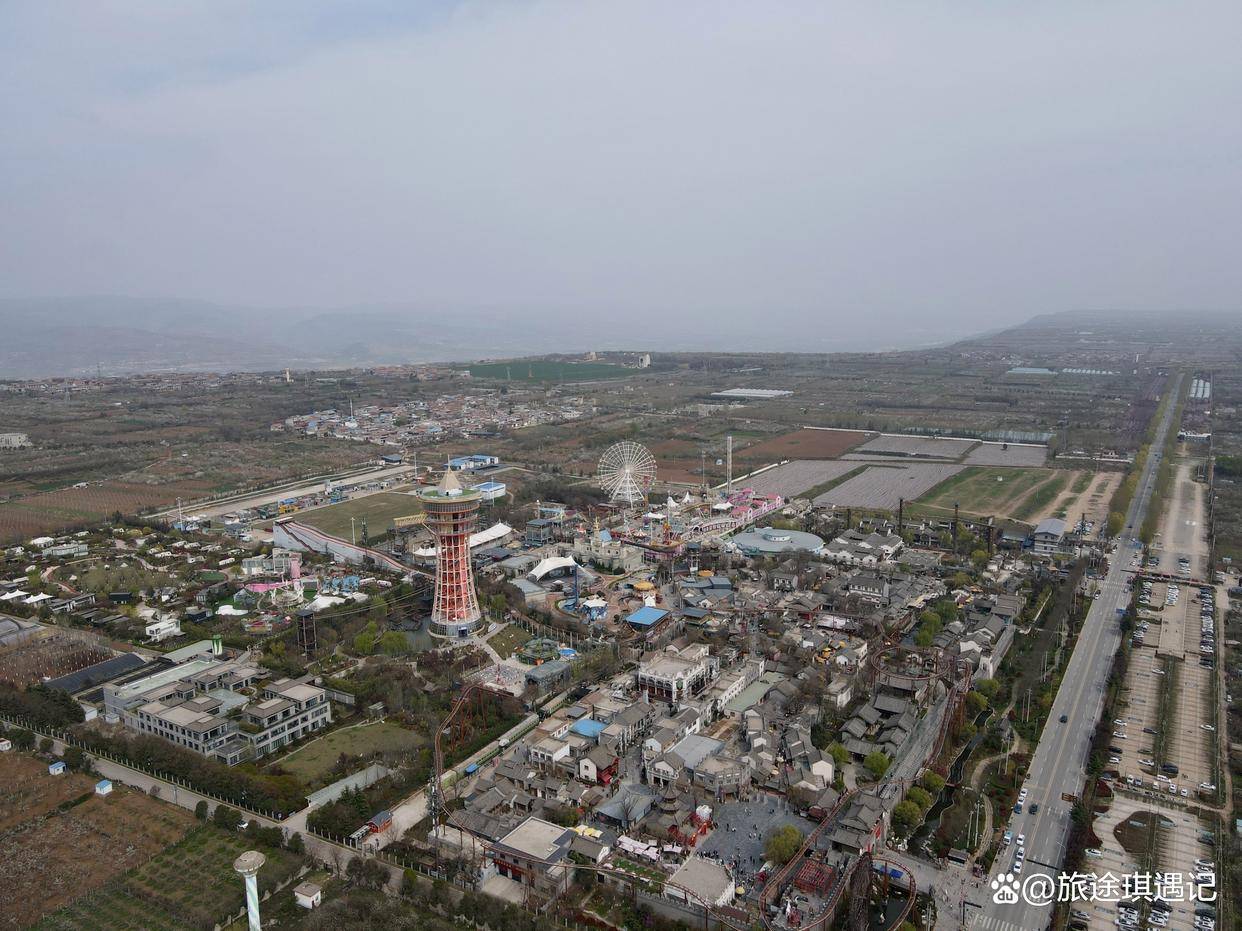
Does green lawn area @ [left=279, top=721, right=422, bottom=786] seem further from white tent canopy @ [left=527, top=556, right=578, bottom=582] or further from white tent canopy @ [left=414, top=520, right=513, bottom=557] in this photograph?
white tent canopy @ [left=414, top=520, right=513, bottom=557]

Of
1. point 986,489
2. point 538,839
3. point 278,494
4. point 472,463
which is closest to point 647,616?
point 538,839

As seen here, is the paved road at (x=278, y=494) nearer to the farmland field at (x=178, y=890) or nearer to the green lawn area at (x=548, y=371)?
the farmland field at (x=178, y=890)

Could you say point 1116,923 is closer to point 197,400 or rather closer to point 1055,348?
point 197,400

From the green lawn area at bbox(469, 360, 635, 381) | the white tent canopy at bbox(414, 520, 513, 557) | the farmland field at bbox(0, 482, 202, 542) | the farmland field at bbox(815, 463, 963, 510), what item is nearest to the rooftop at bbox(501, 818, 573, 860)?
the white tent canopy at bbox(414, 520, 513, 557)

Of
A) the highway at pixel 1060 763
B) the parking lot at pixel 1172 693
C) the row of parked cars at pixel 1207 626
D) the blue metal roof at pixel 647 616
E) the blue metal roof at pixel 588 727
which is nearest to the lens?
the highway at pixel 1060 763

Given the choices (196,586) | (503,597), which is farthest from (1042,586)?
(196,586)

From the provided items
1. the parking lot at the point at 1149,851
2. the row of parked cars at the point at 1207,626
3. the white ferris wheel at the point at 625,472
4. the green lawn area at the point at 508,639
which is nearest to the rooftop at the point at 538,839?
the parking lot at the point at 1149,851
